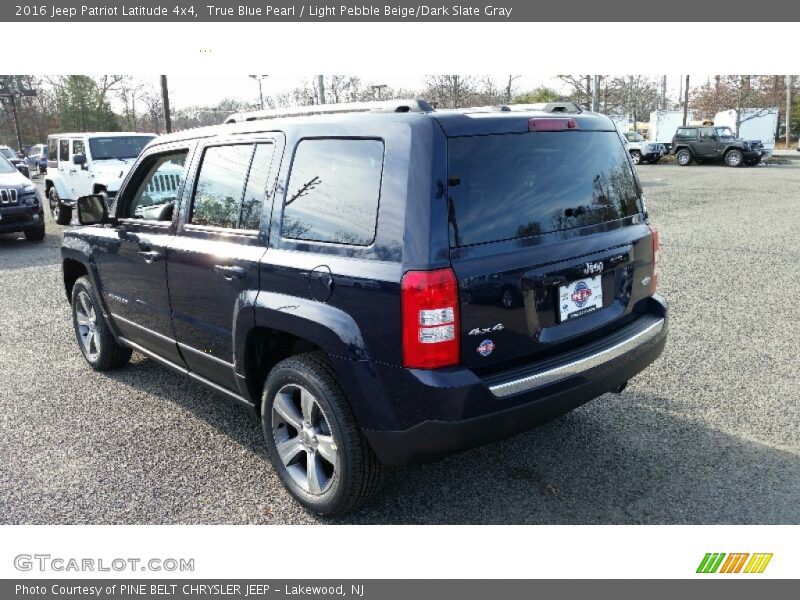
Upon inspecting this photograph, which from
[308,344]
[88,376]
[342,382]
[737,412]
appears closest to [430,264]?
[342,382]

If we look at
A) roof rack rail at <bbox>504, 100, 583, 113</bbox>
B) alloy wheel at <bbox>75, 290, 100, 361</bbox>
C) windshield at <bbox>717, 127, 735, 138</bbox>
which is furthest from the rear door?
windshield at <bbox>717, 127, 735, 138</bbox>

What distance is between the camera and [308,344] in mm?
3152

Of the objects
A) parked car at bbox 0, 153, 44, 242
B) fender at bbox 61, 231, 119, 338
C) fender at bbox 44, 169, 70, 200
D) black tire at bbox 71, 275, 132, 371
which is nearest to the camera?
fender at bbox 61, 231, 119, 338

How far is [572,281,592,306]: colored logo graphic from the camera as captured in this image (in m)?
2.99

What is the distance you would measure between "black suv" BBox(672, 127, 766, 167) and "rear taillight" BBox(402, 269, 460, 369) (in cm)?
3092

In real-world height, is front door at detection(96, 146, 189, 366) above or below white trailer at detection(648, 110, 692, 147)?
below

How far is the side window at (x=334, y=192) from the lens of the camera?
9.09 ft

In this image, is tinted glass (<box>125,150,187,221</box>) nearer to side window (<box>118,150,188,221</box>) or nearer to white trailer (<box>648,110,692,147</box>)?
side window (<box>118,150,188,221</box>)

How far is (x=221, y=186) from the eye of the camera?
3592mm

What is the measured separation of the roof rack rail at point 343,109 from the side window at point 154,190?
0.59 metres

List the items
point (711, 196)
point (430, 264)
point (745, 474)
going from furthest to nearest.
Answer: point (711, 196) < point (745, 474) < point (430, 264)

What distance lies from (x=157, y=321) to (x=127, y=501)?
125 cm

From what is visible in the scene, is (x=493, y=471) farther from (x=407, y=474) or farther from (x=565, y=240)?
(x=565, y=240)

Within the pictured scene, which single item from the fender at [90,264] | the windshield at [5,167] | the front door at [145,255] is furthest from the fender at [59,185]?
the front door at [145,255]
